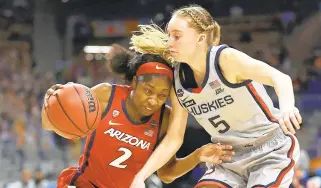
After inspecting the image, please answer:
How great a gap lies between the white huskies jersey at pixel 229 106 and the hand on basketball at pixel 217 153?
1.8 inches

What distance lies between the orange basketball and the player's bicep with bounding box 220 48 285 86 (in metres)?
0.69

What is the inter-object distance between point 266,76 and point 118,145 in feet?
3.12

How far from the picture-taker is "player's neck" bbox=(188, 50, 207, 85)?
2.72 meters

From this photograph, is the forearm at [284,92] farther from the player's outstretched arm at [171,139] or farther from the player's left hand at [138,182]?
the player's left hand at [138,182]

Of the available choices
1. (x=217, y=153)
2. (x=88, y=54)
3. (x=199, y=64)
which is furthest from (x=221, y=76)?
(x=88, y=54)

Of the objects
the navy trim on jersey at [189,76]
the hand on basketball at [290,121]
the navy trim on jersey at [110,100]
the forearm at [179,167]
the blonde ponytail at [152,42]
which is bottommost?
the forearm at [179,167]

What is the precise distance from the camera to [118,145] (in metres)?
2.96

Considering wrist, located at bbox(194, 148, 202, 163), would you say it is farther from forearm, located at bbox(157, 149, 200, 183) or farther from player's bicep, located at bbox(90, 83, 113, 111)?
player's bicep, located at bbox(90, 83, 113, 111)

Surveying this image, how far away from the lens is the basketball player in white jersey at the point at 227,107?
2.64 m

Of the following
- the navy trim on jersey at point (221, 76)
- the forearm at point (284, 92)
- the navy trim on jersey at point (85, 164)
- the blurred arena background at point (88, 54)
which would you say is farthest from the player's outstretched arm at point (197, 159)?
the blurred arena background at point (88, 54)

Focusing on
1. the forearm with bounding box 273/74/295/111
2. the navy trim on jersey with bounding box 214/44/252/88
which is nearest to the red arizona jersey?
the navy trim on jersey with bounding box 214/44/252/88

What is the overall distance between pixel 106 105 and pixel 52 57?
8.68 meters

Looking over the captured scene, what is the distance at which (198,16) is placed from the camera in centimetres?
276

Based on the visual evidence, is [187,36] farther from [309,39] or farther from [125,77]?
[309,39]
